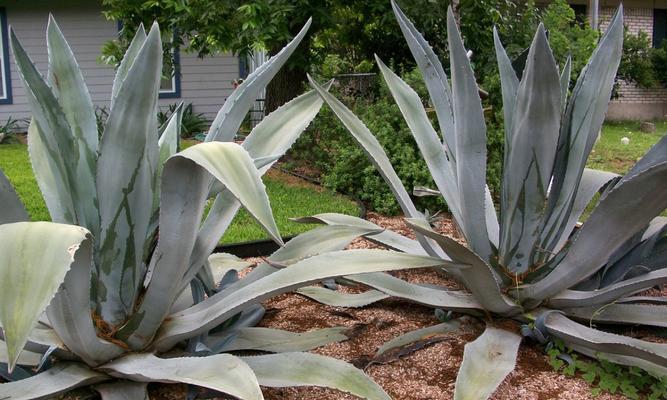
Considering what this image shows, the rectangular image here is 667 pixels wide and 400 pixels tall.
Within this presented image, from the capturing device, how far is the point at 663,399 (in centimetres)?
212

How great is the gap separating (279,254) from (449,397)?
2.37 feet

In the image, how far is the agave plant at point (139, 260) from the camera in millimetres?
1826

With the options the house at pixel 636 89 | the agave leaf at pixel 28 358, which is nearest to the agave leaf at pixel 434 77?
the agave leaf at pixel 28 358

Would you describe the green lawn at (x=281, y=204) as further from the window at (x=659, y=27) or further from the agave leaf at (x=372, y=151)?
the window at (x=659, y=27)

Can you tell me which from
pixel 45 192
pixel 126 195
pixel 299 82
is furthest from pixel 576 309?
pixel 299 82

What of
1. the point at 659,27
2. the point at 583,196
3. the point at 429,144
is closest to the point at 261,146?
the point at 429,144

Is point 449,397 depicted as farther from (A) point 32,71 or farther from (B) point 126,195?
(A) point 32,71

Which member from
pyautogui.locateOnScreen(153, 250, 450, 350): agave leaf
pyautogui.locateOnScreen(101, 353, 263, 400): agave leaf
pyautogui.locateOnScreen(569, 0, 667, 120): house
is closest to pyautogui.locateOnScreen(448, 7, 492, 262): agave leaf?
pyautogui.locateOnScreen(153, 250, 450, 350): agave leaf

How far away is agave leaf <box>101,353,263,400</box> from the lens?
5.54 ft

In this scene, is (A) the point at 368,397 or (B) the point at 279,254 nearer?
(A) the point at 368,397

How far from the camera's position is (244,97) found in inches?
87.7

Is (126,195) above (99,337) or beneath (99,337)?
above

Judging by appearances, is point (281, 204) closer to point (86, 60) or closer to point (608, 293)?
point (608, 293)

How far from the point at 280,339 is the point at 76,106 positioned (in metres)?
1.01
